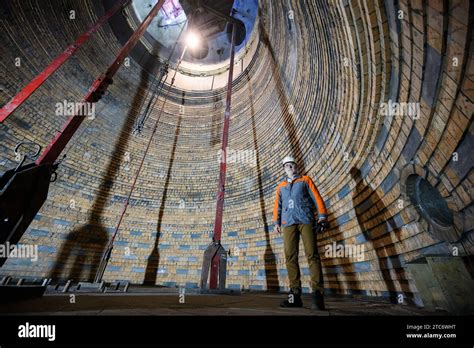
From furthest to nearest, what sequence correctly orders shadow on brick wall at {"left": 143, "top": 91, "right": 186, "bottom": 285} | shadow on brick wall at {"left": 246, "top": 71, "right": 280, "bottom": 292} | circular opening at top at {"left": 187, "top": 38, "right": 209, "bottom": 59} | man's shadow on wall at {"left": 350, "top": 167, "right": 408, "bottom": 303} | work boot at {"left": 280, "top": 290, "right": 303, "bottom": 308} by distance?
circular opening at top at {"left": 187, "top": 38, "right": 209, "bottom": 59}
shadow on brick wall at {"left": 143, "top": 91, "right": 186, "bottom": 285}
shadow on brick wall at {"left": 246, "top": 71, "right": 280, "bottom": 292}
man's shadow on wall at {"left": 350, "top": 167, "right": 408, "bottom": 303}
work boot at {"left": 280, "top": 290, "right": 303, "bottom": 308}

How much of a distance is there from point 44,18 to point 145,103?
3588mm

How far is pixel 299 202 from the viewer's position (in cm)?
240

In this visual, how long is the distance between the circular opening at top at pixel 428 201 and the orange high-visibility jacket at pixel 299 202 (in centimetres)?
106

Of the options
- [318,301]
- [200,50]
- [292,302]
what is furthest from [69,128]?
[200,50]

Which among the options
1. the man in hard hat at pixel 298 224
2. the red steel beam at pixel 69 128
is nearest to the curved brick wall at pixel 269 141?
the man in hard hat at pixel 298 224

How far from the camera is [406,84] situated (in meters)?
2.13

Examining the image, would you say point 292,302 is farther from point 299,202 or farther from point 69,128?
point 69,128

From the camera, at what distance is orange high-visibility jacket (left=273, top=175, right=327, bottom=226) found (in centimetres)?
231

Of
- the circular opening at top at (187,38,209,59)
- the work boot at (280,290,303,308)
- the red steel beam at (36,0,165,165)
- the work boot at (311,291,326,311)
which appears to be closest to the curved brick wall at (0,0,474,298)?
the work boot at (311,291,326,311)

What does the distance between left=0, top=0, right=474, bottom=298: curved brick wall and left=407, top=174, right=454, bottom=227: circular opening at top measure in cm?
9

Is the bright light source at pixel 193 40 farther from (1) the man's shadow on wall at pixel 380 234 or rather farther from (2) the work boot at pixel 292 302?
(2) the work boot at pixel 292 302

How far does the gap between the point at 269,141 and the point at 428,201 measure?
14.6ft

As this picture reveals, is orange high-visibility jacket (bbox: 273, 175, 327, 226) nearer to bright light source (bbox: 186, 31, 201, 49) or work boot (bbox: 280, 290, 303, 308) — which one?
work boot (bbox: 280, 290, 303, 308)

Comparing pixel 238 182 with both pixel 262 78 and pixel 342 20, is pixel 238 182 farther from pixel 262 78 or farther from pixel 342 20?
pixel 342 20
